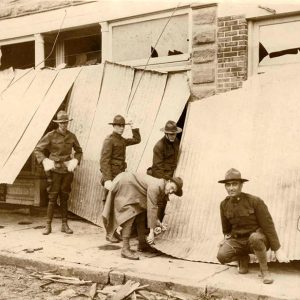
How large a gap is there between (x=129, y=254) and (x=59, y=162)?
2.35 m

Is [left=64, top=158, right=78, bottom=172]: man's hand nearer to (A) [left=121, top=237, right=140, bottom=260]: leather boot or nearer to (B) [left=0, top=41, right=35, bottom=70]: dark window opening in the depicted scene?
(A) [left=121, top=237, right=140, bottom=260]: leather boot

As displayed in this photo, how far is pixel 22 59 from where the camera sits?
11.7 m

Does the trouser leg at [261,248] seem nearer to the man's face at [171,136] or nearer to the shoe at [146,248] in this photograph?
the shoe at [146,248]

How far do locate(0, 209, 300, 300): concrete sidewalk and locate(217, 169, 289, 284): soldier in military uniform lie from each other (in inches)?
8.2

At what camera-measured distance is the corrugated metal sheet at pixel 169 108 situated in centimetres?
849

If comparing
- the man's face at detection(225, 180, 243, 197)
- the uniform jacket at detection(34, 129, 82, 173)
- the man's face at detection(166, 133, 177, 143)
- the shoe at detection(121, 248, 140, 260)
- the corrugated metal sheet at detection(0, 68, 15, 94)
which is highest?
the corrugated metal sheet at detection(0, 68, 15, 94)

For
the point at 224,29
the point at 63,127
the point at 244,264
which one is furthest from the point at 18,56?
the point at 244,264

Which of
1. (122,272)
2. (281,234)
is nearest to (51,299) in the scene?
(122,272)

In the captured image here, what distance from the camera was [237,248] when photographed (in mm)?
6172

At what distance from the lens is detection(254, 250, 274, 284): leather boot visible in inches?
227

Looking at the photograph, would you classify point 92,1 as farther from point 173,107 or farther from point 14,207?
point 14,207

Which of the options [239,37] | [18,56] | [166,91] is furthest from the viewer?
[18,56]

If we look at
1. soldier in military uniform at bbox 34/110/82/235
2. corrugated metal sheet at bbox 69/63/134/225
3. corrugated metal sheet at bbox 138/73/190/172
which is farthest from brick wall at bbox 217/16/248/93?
soldier in military uniform at bbox 34/110/82/235

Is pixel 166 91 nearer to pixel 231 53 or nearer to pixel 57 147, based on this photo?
pixel 231 53
